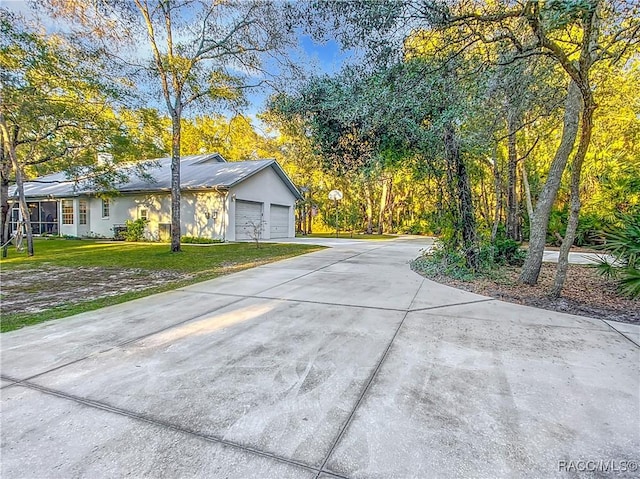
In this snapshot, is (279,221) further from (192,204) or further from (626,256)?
(626,256)

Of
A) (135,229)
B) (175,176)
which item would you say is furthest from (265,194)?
(175,176)

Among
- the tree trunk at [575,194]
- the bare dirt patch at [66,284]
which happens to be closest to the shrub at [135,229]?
the bare dirt patch at [66,284]

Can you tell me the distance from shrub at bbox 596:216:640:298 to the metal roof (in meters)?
13.2

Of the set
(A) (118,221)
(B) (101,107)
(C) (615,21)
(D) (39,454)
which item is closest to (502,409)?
(D) (39,454)

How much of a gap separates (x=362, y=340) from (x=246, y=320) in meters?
1.46

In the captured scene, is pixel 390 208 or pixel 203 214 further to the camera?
pixel 390 208

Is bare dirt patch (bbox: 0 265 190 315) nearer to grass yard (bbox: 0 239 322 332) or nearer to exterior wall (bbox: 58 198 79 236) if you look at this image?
grass yard (bbox: 0 239 322 332)

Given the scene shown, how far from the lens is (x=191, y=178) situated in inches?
672

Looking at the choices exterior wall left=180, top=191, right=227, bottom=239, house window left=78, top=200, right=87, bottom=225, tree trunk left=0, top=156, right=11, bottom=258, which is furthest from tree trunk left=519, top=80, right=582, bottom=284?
house window left=78, top=200, right=87, bottom=225

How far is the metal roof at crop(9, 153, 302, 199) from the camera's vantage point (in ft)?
50.5

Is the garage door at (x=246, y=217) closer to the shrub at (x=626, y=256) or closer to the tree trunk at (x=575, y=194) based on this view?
the tree trunk at (x=575, y=194)

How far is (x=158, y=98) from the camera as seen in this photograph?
11109 mm

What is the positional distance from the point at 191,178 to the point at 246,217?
3682mm

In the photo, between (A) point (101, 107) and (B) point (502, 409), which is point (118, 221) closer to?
(A) point (101, 107)
